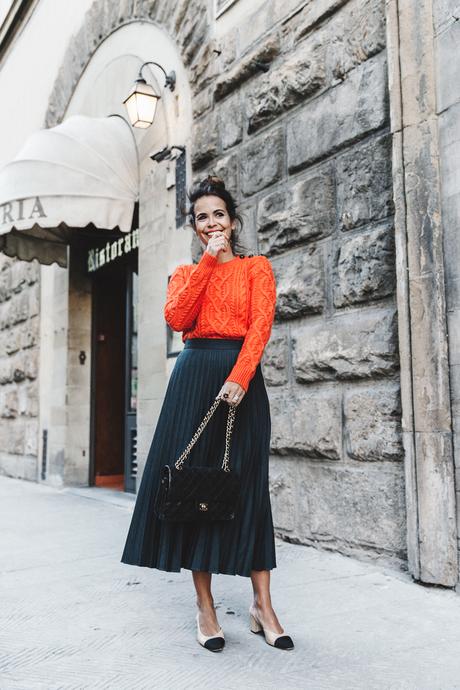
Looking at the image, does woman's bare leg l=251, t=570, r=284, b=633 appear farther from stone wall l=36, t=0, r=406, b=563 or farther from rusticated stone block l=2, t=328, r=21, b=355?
rusticated stone block l=2, t=328, r=21, b=355

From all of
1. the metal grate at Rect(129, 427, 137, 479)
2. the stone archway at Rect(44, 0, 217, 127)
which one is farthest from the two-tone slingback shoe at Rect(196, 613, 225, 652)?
the metal grate at Rect(129, 427, 137, 479)

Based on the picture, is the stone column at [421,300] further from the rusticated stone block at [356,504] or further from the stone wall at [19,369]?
the stone wall at [19,369]

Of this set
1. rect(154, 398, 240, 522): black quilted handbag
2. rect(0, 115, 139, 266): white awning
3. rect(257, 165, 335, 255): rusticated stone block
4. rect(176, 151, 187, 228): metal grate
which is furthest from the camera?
rect(0, 115, 139, 266): white awning

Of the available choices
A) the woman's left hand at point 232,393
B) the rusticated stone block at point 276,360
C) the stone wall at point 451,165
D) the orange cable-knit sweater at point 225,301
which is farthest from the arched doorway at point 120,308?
the woman's left hand at point 232,393

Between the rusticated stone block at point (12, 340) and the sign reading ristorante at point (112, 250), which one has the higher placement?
the sign reading ristorante at point (112, 250)

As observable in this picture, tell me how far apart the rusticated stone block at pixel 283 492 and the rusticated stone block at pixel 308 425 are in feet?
0.32

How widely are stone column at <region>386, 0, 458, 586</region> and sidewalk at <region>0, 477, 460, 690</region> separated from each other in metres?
0.31

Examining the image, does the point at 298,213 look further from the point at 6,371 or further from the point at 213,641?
the point at 6,371

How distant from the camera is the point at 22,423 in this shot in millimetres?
10109

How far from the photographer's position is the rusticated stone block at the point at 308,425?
4.50 m

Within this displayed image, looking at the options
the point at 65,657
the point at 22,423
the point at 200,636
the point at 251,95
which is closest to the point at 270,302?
the point at 200,636

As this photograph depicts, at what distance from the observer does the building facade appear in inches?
148

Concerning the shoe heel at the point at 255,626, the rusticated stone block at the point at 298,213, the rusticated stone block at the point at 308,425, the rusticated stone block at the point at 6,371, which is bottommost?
the shoe heel at the point at 255,626

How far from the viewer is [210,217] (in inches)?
124
